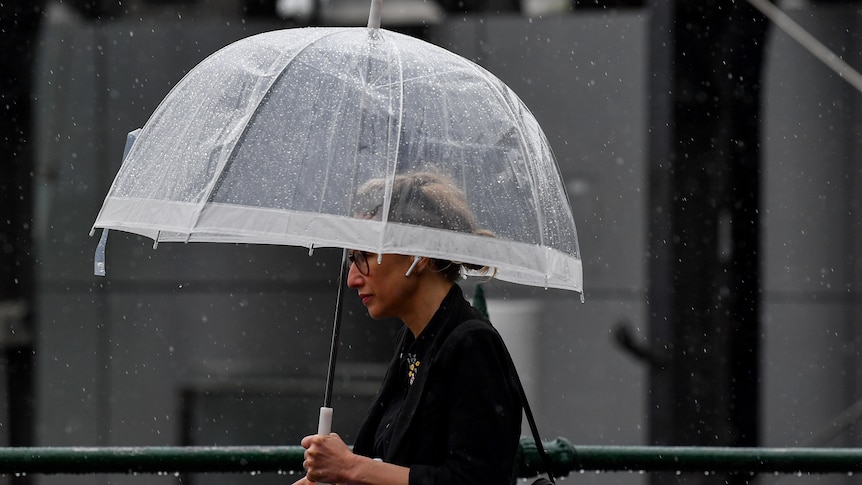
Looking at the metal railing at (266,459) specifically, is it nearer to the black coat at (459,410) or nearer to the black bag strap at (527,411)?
the black bag strap at (527,411)

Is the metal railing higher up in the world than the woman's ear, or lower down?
lower down

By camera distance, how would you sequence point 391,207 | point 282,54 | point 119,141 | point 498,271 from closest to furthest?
point 391,207 → point 282,54 → point 498,271 → point 119,141

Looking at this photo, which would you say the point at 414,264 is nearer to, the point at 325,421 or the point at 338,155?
the point at 338,155

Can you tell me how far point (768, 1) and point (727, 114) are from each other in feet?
2.43

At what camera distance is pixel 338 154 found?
229cm

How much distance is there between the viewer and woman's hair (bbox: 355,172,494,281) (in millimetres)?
2258

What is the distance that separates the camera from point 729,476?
6.82 metres

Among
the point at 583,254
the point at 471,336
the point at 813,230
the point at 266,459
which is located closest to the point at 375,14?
the point at 471,336

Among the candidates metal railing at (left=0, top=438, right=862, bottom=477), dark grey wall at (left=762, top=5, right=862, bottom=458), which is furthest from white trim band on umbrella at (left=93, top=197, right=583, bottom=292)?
dark grey wall at (left=762, top=5, right=862, bottom=458)

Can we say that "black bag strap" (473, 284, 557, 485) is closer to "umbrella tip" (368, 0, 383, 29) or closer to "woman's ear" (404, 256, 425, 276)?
"woman's ear" (404, 256, 425, 276)

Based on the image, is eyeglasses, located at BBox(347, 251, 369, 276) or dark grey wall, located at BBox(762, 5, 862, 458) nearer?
eyeglasses, located at BBox(347, 251, 369, 276)

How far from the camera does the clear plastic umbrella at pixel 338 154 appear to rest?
2.24 m

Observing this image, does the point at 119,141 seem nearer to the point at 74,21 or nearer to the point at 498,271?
the point at 74,21

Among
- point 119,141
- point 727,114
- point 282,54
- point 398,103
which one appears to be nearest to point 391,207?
point 398,103
